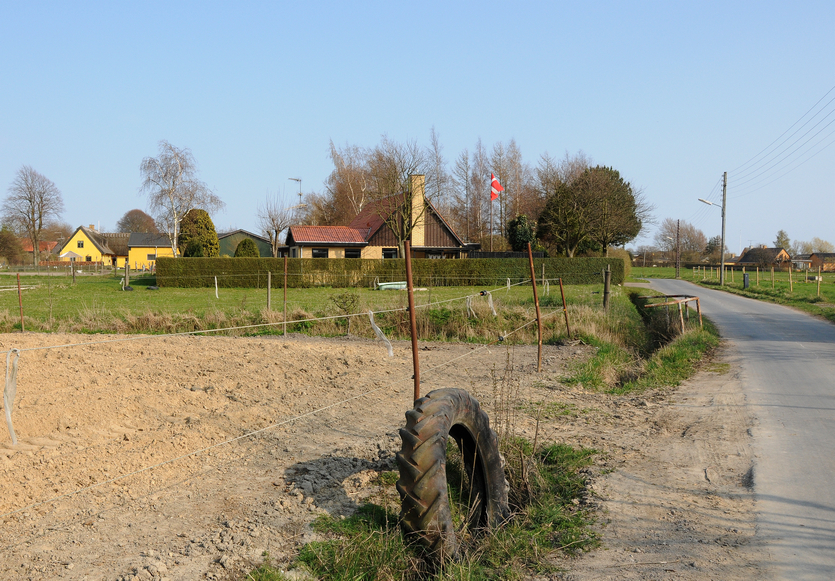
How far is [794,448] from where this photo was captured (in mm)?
6098

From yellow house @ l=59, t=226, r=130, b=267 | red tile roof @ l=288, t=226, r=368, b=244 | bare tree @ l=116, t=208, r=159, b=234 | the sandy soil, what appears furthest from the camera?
bare tree @ l=116, t=208, r=159, b=234

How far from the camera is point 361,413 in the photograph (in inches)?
302

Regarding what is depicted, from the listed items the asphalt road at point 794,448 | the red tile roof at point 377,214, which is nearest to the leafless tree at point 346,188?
the red tile roof at point 377,214

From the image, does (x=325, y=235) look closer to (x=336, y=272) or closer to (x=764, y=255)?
(x=336, y=272)

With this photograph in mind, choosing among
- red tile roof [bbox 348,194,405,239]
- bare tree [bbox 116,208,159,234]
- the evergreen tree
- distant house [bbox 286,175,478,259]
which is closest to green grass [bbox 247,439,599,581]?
distant house [bbox 286,175,478,259]

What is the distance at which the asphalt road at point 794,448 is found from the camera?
3.95m

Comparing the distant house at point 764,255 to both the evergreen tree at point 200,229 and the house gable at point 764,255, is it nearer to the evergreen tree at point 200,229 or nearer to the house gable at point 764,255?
the house gable at point 764,255

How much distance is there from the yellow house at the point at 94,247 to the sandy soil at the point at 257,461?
8643cm

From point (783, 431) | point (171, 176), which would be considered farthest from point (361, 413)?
point (171, 176)

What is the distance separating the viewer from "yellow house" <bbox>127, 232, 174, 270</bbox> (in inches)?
3059

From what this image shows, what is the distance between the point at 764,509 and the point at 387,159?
154 feet

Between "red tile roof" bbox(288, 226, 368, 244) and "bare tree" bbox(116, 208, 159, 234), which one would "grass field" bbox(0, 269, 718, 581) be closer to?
"red tile roof" bbox(288, 226, 368, 244)

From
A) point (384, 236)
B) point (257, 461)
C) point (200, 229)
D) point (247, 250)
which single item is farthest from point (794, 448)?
point (200, 229)

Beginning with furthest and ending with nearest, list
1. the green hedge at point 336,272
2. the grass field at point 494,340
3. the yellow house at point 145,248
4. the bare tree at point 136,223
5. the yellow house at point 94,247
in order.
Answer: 1. the bare tree at point 136,223
2. the yellow house at point 94,247
3. the yellow house at point 145,248
4. the green hedge at point 336,272
5. the grass field at point 494,340
